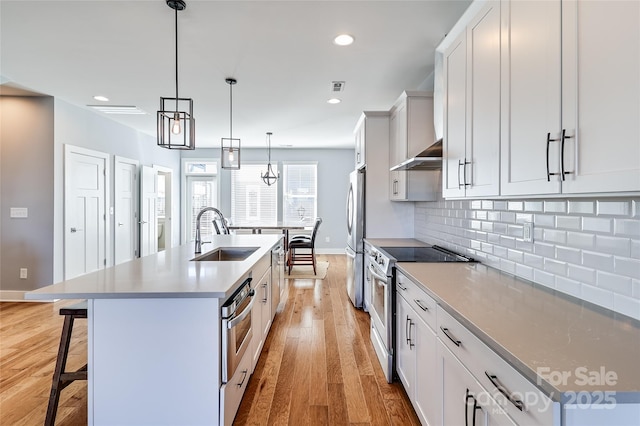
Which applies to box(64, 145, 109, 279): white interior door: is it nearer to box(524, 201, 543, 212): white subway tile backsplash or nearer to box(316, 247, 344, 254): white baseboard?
box(316, 247, 344, 254): white baseboard

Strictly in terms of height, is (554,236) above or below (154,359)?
above

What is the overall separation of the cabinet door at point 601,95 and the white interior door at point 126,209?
602cm

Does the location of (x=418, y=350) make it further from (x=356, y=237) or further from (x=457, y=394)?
(x=356, y=237)

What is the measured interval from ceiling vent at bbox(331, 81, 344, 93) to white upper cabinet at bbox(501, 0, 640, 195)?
2451 mm

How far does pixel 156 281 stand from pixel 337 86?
305 cm

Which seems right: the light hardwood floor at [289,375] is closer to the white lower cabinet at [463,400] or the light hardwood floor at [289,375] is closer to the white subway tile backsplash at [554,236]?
the white lower cabinet at [463,400]

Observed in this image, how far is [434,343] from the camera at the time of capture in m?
1.50

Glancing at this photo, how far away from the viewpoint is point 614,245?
47.0 inches

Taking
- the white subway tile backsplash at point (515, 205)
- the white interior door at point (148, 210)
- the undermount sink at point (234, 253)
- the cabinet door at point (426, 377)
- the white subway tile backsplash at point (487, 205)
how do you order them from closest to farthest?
the cabinet door at point (426, 377), the white subway tile backsplash at point (515, 205), the white subway tile backsplash at point (487, 205), the undermount sink at point (234, 253), the white interior door at point (148, 210)

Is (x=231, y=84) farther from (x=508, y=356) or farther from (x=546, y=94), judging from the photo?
(x=508, y=356)

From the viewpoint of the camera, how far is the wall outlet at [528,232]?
1.65 meters

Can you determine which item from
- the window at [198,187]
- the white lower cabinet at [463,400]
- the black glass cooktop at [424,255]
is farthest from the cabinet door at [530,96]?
the window at [198,187]

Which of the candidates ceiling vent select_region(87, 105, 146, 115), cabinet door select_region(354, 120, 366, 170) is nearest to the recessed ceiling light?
cabinet door select_region(354, 120, 366, 170)

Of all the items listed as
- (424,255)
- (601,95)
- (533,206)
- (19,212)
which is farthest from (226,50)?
(19,212)
